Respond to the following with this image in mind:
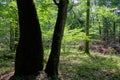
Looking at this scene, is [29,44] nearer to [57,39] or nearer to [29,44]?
[29,44]

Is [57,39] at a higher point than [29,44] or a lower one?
higher

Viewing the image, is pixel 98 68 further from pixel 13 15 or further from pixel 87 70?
pixel 13 15

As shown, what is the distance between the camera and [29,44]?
7793 millimetres

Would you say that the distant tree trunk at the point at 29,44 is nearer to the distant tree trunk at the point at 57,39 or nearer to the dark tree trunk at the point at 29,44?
the dark tree trunk at the point at 29,44

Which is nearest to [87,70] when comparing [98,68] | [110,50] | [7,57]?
[98,68]

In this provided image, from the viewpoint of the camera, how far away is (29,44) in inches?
307

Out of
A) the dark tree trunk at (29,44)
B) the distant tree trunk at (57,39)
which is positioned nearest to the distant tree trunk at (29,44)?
the dark tree trunk at (29,44)

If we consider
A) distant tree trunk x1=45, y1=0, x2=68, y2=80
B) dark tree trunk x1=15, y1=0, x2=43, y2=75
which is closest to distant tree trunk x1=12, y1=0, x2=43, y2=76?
dark tree trunk x1=15, y1=0, x2=43, y2=75

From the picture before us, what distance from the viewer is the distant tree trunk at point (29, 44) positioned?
769 cm

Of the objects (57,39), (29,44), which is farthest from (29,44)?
(57,39)

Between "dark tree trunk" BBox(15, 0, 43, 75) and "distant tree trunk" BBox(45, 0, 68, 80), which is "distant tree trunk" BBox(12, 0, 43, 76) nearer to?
"dark tree trunk" BBox(15, 0, 43, 75)

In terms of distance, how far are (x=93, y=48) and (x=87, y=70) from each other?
1092 centimetres

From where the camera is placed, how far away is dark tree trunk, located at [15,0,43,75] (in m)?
7.69

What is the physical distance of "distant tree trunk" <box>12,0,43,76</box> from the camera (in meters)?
7.69
